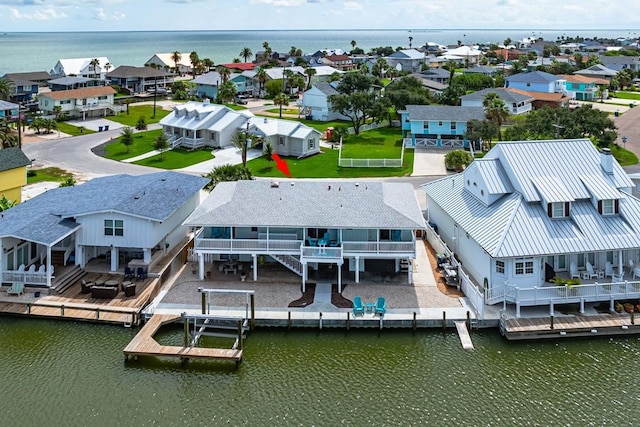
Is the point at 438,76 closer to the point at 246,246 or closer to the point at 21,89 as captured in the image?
the point at 21,89

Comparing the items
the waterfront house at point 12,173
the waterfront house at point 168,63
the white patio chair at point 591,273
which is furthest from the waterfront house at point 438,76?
the white patio chair at point 591,273

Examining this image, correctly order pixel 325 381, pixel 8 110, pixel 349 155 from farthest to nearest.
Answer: pixel 8 110, pixel 349 155, pixel 325 381

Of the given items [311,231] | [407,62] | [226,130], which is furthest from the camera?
[407,62]

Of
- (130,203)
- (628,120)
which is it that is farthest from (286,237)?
(628,120)

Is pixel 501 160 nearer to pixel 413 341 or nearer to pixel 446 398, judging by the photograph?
pixel 413 341

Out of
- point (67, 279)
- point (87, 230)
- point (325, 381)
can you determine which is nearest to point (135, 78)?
point (87, 230)

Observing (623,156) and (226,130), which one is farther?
(226,130)
